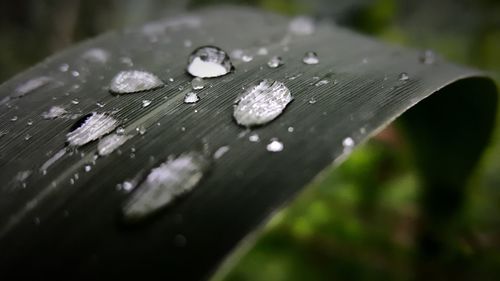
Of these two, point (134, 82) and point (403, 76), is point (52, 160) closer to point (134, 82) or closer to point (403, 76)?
point (134, 82)

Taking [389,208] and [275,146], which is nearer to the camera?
[275,146]

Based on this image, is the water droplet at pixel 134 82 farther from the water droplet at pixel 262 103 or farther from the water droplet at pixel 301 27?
the water droplet at pixel 301 27

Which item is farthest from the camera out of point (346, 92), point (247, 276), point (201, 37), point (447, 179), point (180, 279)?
point (247, 276)

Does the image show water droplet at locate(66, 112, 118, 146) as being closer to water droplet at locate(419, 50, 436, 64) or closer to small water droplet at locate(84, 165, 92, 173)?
small water droplet at locate(84, 165, 92, 173)

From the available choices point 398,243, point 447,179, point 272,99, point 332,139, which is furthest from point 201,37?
point 398,243

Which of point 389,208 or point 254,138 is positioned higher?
point 254,138

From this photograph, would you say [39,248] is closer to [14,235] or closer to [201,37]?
[14,235]

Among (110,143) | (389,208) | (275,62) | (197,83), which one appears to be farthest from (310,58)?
(389,208)

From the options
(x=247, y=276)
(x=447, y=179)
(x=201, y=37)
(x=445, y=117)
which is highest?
(x=201, y=37)
